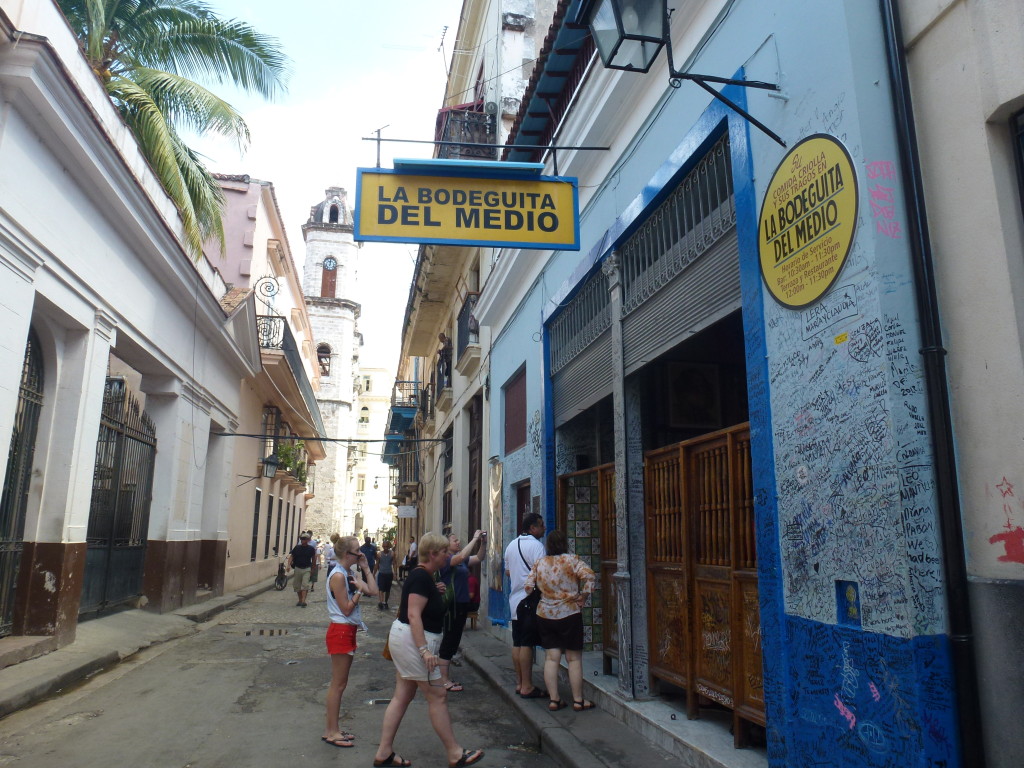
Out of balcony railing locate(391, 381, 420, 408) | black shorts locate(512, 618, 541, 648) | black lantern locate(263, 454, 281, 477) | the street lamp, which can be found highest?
balcony railing locate(391, 381, 420, 408)

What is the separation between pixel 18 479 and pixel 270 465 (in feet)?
44.2

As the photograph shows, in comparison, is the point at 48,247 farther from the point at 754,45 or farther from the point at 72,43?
the point at 754,45

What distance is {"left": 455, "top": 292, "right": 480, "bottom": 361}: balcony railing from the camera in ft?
50.9

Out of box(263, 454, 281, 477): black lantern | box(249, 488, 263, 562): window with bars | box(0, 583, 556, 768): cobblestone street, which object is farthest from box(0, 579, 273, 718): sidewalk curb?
box(249, 488, 263, 562): window with bars

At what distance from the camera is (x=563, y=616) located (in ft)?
21.7

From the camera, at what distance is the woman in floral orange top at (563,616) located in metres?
6.59

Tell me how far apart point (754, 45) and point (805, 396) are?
2.37m

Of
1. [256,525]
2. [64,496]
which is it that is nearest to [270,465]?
[256,525]

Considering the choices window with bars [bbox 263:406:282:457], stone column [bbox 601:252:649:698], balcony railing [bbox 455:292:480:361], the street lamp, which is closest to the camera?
the street lamp

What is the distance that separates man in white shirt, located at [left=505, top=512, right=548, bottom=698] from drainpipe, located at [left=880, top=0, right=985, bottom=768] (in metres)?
4.22

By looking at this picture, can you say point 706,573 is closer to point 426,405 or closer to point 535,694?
point 535,694

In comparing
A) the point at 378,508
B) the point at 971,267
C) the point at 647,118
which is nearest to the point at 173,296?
the point at 647,118

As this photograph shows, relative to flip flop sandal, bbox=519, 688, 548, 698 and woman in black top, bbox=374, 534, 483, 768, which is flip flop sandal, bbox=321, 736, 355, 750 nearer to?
woman in black top, bbox=374, 534, 483, 768

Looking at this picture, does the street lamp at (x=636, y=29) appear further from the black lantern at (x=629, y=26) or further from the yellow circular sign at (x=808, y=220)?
the yellow circular sign at (x=808, y=220)
